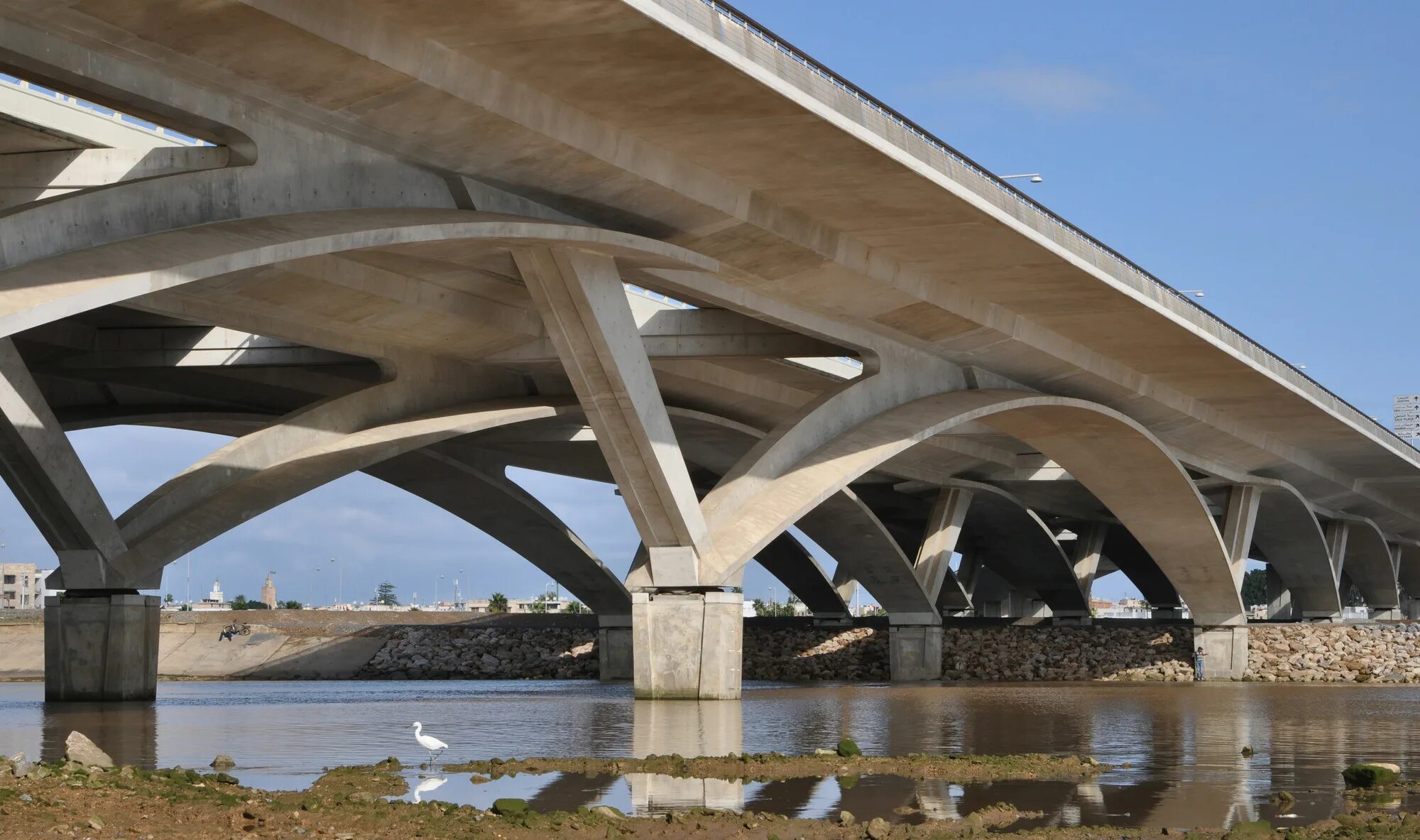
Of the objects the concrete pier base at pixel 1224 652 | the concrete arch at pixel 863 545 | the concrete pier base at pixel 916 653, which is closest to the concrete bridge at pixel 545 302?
the concrete pier base at pixel 1224 652

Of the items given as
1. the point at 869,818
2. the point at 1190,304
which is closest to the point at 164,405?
the point at 1190,304

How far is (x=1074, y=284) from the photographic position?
33344 mm

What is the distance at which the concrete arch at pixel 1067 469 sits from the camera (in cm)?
3119

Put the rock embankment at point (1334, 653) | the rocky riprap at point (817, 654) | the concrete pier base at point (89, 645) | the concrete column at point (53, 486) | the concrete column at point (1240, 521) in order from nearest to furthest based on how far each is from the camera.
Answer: the concrete column at point (53, 486)
the concrete pier base at point (89, 645)
the rock embankment at point (1334, 653)
the concrete column at point (1240, 521)
the rocky riprap at point (817, 654)

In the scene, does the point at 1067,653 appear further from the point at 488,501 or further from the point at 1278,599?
the point at 1278,599

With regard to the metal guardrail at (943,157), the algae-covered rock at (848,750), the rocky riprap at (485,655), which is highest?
the metal guardrail at (943,157)

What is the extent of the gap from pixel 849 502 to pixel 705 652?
24.0m

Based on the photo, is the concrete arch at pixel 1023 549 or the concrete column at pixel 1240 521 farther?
the concrete arch at pixel 1023 549

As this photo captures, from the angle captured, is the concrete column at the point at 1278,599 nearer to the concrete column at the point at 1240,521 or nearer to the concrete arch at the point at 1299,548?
the concrete arch at the point at 1299,548

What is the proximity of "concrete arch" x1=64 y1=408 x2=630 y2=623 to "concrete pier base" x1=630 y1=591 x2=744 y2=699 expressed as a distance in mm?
13901

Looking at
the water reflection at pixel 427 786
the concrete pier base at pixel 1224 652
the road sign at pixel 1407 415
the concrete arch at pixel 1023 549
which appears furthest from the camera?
the road sign at pixel 1407 415

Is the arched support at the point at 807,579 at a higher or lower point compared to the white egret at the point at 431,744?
higher

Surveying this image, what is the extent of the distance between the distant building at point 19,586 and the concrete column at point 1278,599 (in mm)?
124458

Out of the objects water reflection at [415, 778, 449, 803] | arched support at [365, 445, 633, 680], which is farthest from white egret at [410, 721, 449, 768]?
arched support at [365, 445, 633, 680]
